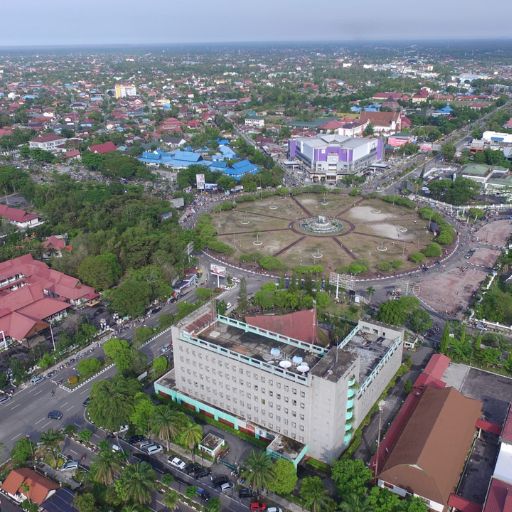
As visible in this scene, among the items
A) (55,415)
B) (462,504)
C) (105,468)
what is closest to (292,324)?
(462,504)

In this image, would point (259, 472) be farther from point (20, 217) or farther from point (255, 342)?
point (20, 217)

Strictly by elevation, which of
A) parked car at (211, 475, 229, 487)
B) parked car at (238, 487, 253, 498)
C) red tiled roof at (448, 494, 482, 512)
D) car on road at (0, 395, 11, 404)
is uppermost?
red tiled roof at (448, 494, 482, 512)

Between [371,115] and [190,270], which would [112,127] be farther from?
[190,270]

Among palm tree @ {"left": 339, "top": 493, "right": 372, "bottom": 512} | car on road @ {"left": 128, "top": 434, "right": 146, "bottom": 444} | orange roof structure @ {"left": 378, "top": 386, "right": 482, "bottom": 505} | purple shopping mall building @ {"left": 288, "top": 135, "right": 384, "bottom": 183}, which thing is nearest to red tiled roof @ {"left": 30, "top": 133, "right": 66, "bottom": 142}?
purple shopping mall building @ {"left": 288, "top": 135, "right": 384, "bottom": 183}

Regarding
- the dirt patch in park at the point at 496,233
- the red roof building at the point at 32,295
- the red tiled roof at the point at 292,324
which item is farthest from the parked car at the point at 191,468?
the dirt patch in park at the point at 496,233

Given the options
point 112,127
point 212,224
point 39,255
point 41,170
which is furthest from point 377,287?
point 112,127

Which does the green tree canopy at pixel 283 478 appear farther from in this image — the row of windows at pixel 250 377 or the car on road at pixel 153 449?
the car on road at pixel 153 449

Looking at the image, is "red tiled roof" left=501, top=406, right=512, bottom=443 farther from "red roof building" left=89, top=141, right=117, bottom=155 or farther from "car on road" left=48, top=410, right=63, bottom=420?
"red roof building" left=89, top=141, right=117, bottom=155
